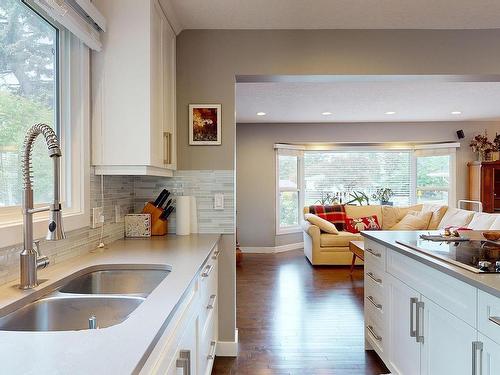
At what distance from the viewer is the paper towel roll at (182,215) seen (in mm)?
2574

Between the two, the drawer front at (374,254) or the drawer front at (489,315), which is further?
the drawer front at (374,254)

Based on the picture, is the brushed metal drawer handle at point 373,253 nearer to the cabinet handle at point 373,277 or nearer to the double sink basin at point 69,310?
the cabinet handle at point 373,277

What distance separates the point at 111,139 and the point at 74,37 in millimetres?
554

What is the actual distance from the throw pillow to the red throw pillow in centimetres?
10

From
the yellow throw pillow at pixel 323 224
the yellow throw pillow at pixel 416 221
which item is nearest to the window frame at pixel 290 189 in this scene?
the yellow throw pillow at pixel 323 224

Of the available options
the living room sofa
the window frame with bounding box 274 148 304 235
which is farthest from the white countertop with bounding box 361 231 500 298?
the window frame with bounding box 274 148 304 235

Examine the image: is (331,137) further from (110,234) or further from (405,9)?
(110,234)

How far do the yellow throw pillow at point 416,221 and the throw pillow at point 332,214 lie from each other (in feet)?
2.91

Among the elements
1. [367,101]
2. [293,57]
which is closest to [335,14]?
[293,57]

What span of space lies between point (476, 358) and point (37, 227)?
1.79 m

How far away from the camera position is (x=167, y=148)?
7.86 feet

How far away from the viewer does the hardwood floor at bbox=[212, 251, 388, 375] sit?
2.51 m

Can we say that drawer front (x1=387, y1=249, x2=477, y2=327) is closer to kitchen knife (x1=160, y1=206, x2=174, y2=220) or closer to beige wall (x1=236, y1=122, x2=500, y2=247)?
kitchen knife (x1=160, y1=206, x2=174, y2=220)

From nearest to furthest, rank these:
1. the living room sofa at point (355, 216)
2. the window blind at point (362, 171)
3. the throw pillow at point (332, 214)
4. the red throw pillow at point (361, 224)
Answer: the living room sofa at point (355, 216)
the red throw pillow at point (361, 224)
the throw pillow at point (332, 214)
the window blind at point (362, 171)
